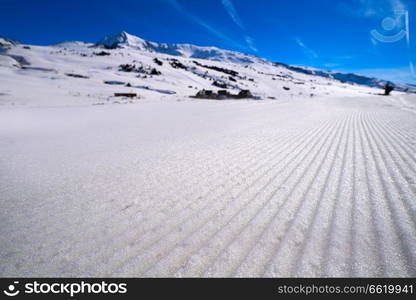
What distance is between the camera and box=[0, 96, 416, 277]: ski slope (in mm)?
1535

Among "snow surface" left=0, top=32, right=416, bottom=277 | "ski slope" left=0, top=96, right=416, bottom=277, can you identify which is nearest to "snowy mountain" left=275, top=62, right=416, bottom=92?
"snow surface" left=0, top=32, right=416, bottom=277

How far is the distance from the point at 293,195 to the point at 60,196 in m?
3.25

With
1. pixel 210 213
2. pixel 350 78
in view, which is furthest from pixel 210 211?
pixel 350 78

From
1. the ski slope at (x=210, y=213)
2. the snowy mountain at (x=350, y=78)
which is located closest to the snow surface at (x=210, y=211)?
the ski slope at (x=210, y=213)

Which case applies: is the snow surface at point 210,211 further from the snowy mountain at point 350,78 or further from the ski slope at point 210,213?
the snowy mountain at point 350,78

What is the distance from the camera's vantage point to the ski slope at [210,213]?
1.54 meters

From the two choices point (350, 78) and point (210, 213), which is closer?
point (210, 213)

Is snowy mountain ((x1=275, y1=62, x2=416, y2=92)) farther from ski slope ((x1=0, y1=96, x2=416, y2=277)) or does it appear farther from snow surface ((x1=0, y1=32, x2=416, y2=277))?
ski slope ((x1=0, y1=96, x2=416, y2=277))

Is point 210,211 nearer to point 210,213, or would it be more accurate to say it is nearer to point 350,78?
point 210,213

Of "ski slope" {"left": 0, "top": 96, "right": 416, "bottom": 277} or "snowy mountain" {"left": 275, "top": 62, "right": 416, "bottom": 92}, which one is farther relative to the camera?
"snowy mountain" {"left": 275, "top": 62, "right": 416, "bottom": 92}

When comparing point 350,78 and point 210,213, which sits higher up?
point 350,78

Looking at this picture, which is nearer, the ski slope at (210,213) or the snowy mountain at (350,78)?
the ski slope at (210,213)

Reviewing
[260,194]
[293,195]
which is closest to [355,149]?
[293,195]

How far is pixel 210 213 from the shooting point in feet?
7.18
